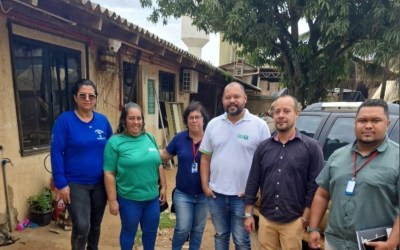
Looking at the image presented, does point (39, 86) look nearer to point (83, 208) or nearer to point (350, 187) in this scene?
point (83, 208)

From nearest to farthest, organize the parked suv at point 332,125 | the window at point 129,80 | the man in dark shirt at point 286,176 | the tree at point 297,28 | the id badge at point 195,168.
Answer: the man in dark shirt at point 286,176
the id badge at point 195,168
the parked suv at point 332,125
the tree at point 297,28
the window at point 129,80

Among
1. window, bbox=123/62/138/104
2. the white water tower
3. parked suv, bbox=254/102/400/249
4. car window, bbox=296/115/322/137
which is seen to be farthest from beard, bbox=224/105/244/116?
the white water tower

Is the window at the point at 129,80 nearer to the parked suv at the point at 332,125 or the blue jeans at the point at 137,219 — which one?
the parked suv at the point at 332,125

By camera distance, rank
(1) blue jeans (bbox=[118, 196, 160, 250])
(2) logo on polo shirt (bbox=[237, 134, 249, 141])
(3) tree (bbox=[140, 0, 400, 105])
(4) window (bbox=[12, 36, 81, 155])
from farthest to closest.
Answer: (3) tree (bbox=[140, 0, 400, 105]), (4) window (bbox=[12, 36, 81, 155]), (1) blue jeans (bbox=[118, 196, 160, 250]), (2) logo on polo shirt (bbox=[237, 134, 249, 141])

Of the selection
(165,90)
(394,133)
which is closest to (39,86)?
(394,133)

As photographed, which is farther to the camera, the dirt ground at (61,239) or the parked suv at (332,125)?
the dirt ground at (61,239)

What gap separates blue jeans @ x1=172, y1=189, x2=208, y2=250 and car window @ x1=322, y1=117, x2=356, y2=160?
143 centimetres

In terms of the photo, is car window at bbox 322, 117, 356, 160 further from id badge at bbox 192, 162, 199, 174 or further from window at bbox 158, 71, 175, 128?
window at bbox 158, 71, 175, 128

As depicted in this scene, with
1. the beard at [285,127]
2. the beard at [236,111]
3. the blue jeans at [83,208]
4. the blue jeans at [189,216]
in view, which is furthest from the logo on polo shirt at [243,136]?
the blue jeans at [83,208]

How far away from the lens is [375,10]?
6422 mm

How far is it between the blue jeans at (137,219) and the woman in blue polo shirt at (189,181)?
22 centimetres

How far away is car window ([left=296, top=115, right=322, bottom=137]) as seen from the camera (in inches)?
143

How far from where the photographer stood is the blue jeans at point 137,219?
2688 mm

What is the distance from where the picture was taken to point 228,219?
9.14ft
